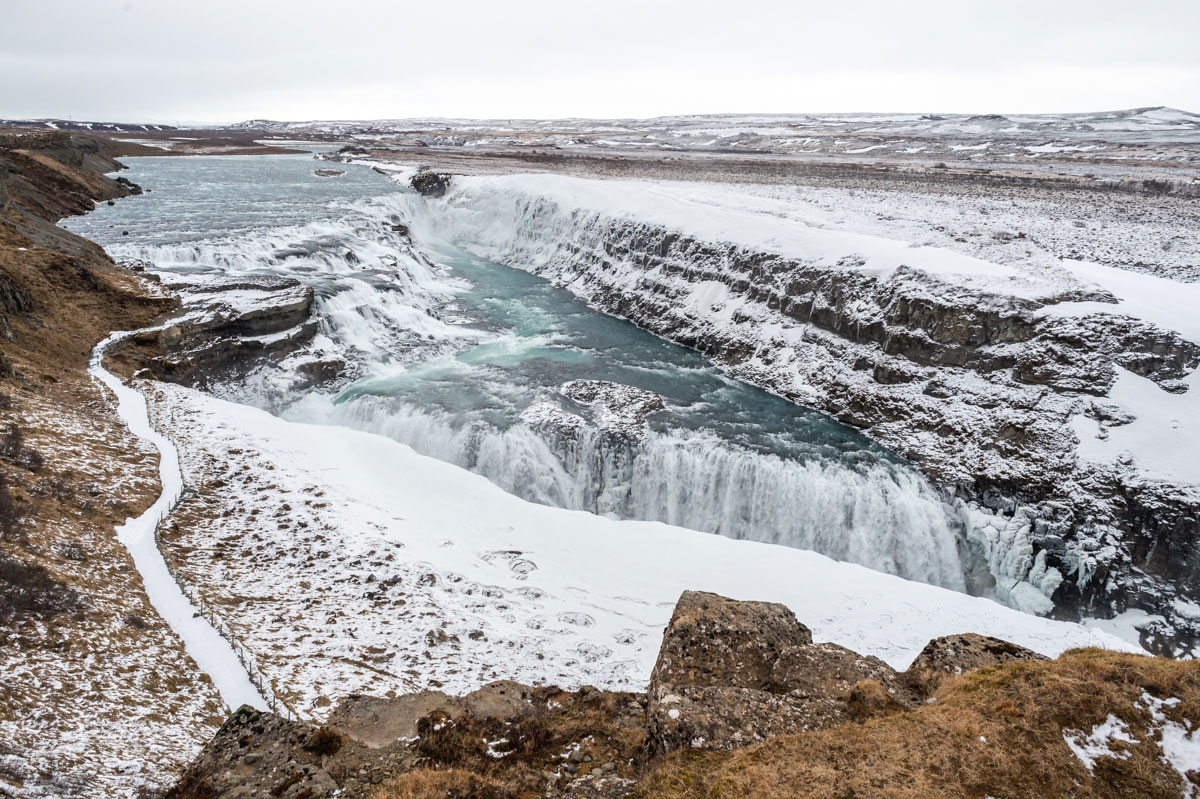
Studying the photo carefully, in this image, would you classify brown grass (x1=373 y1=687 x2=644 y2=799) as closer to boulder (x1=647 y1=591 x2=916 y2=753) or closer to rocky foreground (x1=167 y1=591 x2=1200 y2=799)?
rocky foreground (x1=167 y1=591 x2=1200 y2=799)

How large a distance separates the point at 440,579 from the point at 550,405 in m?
9.51

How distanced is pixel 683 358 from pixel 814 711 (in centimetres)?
2061

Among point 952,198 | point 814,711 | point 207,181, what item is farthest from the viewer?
point 207,181

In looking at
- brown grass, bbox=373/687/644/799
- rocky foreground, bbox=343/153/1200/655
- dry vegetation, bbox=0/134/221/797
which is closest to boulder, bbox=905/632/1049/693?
brown grass, bbox=373/687/644/799

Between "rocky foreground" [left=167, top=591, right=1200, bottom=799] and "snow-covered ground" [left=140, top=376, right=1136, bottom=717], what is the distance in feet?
6.31

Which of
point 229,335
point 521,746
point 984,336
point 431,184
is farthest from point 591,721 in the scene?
point 431,184

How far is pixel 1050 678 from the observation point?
19.8 ft

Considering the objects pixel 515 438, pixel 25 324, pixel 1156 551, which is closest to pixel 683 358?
pixel 515 438

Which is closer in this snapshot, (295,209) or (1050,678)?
(1050,678)

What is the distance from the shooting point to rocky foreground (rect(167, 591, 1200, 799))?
5.30 meters

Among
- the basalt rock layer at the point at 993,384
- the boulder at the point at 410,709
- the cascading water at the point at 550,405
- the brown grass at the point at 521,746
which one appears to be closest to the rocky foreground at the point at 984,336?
the basalt rock layer at the point at 993,384

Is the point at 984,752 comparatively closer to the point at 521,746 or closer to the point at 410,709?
the point at 521,746

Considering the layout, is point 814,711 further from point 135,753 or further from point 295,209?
point 295,209

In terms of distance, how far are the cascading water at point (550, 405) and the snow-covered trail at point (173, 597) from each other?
502 cm
